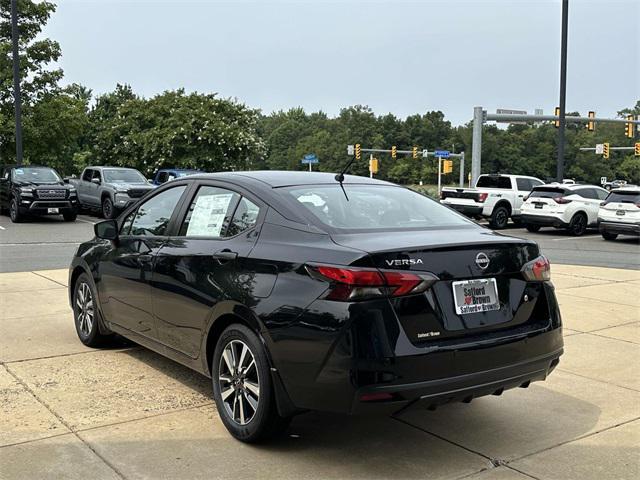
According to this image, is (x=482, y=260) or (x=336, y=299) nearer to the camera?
(x=336, y=299)

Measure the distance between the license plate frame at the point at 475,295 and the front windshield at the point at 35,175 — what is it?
65.9 ft

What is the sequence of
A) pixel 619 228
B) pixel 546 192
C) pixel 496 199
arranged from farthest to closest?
pixel 496 199, pixel 546 192, pixel 619 228

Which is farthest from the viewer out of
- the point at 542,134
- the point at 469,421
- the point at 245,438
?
the point at 542,134

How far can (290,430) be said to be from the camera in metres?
4.22

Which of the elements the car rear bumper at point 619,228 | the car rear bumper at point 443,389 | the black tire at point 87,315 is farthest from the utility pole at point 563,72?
the car rear bumper at point 443,389

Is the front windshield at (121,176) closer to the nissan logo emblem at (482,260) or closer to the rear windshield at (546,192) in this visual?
the rear windshield at (546,192)

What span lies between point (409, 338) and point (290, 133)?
140724 millimetres

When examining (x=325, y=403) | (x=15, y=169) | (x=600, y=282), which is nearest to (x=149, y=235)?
(x=325, y=403)

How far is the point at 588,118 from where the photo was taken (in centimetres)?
3656

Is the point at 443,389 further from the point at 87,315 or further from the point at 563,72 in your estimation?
the point at 563,72

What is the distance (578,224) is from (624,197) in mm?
2756

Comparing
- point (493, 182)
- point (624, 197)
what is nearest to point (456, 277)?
point (624, 197)

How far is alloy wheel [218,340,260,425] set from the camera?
12.8 feet

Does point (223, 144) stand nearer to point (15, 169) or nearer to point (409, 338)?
point (15, 169)
